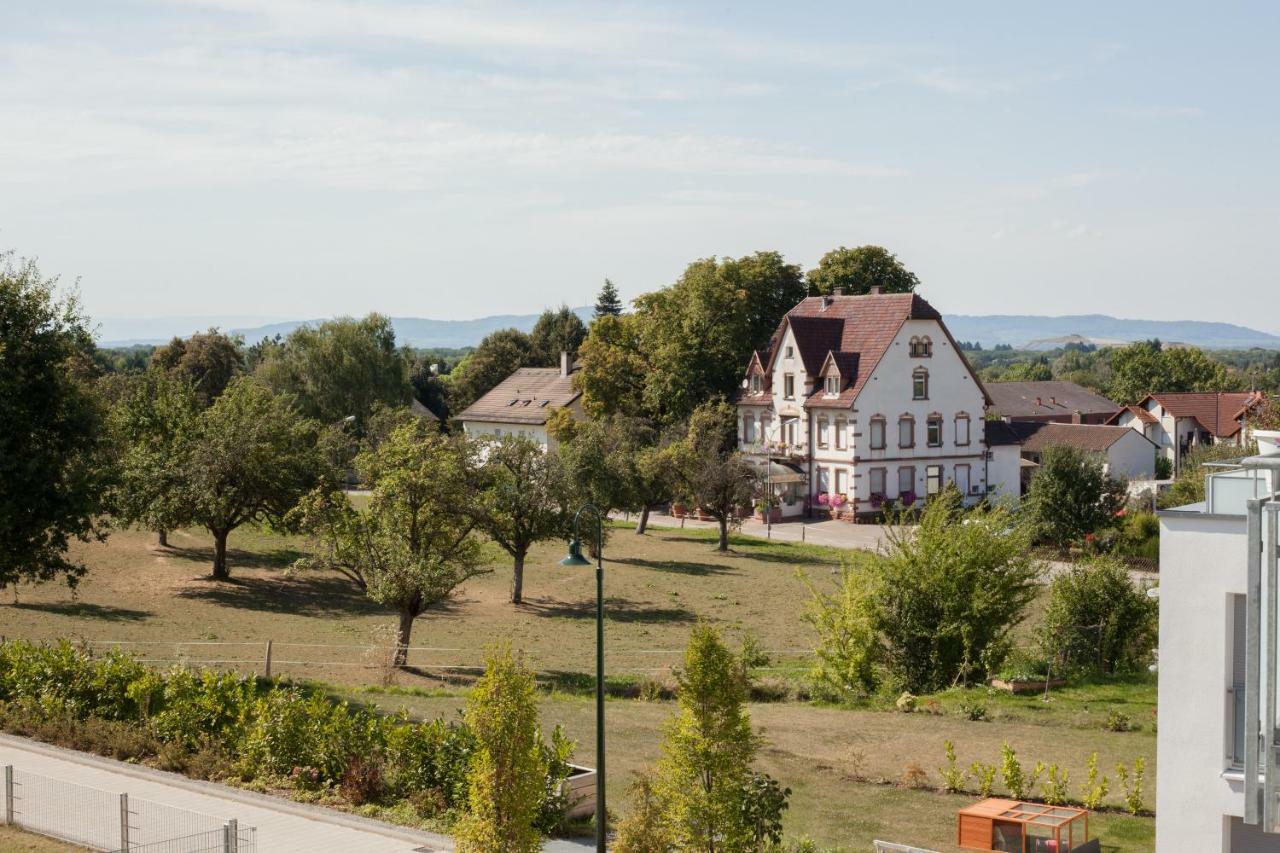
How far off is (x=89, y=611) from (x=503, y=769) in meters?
25.3

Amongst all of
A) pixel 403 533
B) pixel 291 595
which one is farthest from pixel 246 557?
pixel 403 533

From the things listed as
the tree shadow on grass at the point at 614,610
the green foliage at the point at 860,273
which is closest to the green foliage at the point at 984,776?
the tree shadow on grass at the point at 614,610

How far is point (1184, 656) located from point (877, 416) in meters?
50.8

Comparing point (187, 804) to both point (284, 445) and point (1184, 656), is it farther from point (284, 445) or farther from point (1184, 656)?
point (284, 445)

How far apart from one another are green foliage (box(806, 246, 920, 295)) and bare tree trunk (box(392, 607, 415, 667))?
1855 inches

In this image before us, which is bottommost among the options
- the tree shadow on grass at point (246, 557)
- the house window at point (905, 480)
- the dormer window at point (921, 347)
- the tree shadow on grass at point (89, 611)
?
the tree shadow on grass at point (89, 611)

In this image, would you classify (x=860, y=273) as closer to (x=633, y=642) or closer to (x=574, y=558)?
(x=633, y=642)

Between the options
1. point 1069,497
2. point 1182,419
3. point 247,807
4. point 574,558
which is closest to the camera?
point 574,558

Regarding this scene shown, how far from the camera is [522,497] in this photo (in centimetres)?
4197

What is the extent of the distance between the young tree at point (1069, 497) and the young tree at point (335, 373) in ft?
143

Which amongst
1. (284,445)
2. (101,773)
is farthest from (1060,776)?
(284,445)

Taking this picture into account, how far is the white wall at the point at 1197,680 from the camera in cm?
1241

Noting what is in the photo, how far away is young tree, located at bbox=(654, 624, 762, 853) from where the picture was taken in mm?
15242

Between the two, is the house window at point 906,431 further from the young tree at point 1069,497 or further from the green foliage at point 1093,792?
the green foliage at point 1093,792
